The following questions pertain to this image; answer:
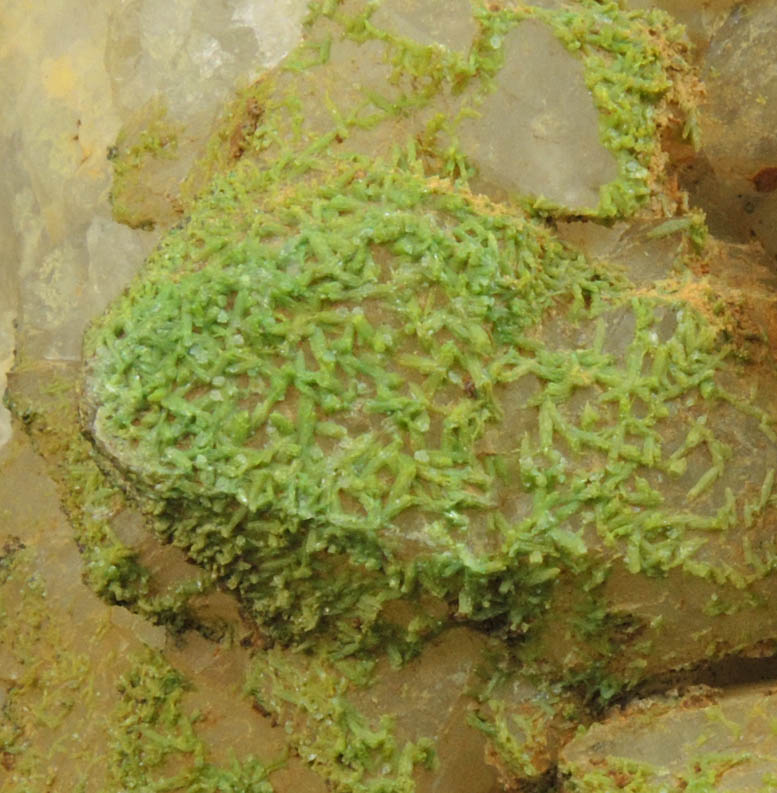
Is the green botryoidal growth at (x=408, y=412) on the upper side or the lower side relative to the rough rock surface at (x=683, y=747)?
upper

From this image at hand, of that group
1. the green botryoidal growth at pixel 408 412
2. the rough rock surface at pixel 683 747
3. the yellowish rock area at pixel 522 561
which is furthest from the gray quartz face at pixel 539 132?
the rough rock surface at pixel 683 747

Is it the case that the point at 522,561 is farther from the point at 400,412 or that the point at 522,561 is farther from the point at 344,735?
the point at 344,735

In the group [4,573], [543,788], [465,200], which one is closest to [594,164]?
[465,200]

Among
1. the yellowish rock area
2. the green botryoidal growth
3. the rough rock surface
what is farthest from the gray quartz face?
the rough rock surface

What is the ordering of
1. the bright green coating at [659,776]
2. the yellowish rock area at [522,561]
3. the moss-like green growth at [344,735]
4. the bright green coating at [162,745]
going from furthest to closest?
1. the bright green coating at [162,745]
2. the moss-like green growth at [344,735]
3. the yellowish rock area at [522,561]
4. the bright green coating at [659,776]

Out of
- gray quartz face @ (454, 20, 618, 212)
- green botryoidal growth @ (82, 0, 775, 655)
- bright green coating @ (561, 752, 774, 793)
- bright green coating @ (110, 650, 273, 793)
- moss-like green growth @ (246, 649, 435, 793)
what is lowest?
bright green coating @ (110, 650, 273, 793)

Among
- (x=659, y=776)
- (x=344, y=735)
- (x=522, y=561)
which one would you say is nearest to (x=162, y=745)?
(x=344, y=735)

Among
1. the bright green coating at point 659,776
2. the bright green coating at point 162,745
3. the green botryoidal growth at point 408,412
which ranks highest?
the green botryoidal growth at point 408,412

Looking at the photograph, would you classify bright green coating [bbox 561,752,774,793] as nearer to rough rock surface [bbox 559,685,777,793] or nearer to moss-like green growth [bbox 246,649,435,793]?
rough rock surface [bbox 559,685,777,793]

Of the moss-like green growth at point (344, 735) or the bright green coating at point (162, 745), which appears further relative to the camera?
the bright green coating at point (162, 745)

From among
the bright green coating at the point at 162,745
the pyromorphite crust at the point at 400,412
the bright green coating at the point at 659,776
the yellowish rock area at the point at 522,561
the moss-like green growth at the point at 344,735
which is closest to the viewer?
the bright green coating at the point at 659,776

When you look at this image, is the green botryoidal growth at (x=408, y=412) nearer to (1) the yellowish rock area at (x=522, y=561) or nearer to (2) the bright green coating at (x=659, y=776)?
(1) the yellowish rock area at (x=522, y=561)
